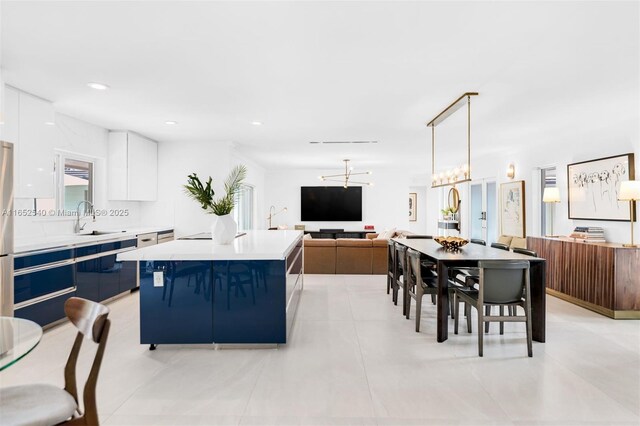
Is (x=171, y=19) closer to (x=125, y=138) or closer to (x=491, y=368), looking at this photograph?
(x=491, y=368)

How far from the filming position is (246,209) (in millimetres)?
9594

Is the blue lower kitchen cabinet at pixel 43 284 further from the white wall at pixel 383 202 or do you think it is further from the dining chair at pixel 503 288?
the white wall at pixel 383 202

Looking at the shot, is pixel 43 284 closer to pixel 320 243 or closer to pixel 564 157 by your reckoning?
pixel 320 243

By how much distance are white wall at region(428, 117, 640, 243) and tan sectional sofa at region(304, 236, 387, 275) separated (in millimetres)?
2899

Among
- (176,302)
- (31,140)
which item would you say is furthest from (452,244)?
(31,140)

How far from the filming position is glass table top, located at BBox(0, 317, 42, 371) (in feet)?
3.93

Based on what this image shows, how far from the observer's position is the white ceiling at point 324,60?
7.37 feet

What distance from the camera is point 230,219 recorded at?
363 centimetres

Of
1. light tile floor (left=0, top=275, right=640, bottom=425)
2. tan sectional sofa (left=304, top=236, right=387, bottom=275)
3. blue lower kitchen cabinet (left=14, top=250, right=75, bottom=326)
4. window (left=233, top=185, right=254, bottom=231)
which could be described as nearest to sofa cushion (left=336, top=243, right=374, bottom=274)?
tan sectional sofa (left=304, top=236, right=387, bottom=275)

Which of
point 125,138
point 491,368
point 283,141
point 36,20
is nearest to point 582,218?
point 491,368

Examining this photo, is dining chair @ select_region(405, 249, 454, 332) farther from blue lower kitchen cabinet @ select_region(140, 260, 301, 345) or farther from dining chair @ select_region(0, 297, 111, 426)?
dining chair @ select_region(0, 297, 111, 426)

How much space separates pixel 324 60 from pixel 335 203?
7808 mm

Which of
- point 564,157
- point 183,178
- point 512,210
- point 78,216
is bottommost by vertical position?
point 78,216

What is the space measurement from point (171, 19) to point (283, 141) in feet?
13.4
